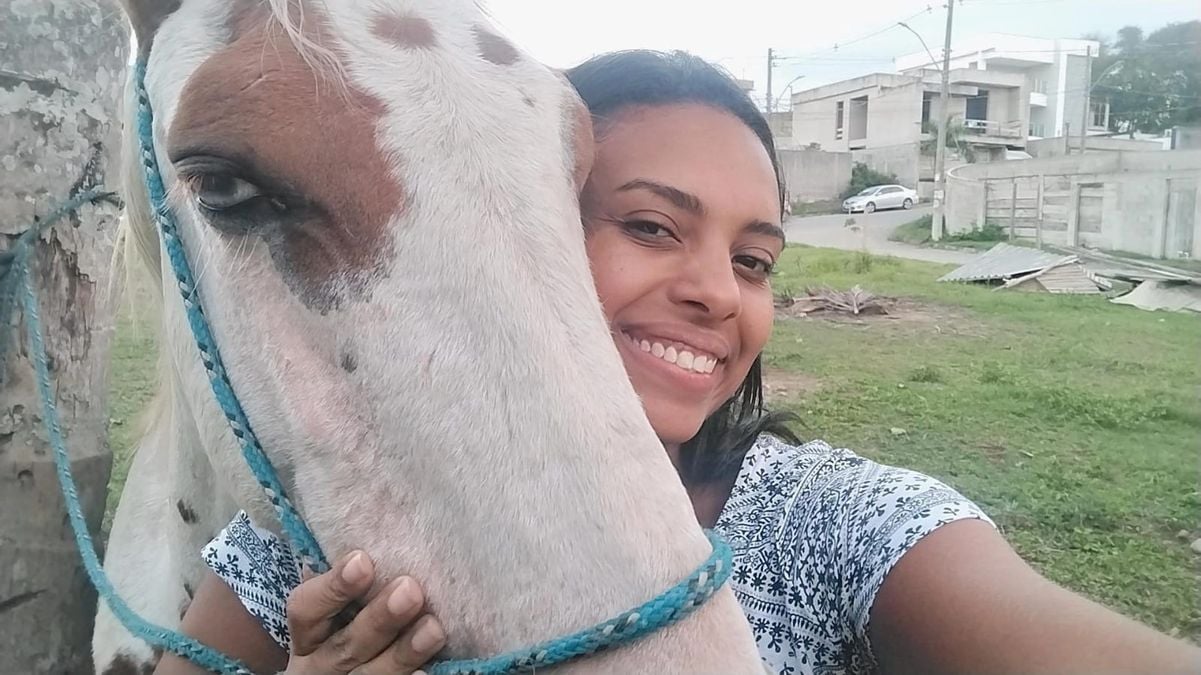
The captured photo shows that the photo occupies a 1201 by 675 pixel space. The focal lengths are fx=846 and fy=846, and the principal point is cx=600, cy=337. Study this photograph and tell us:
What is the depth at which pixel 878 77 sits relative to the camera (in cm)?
1948

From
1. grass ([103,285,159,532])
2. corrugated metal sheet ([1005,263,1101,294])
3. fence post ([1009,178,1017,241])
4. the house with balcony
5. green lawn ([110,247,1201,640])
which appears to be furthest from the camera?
the house with balcony

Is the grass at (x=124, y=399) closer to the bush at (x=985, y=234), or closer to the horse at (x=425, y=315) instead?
the horse at (x=425, y=315)

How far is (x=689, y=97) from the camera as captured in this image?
1.39 m

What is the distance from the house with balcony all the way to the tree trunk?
61.9 ft

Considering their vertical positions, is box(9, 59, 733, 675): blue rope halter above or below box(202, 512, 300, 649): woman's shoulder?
above

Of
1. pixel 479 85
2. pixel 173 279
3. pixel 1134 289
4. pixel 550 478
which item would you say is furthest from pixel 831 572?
pixel 1134 289

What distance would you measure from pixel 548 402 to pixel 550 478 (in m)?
0.07

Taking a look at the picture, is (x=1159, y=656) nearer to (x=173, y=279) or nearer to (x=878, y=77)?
(x=173, y=279)

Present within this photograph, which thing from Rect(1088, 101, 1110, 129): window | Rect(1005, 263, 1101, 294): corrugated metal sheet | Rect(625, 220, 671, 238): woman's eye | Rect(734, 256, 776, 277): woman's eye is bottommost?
Rect(1005, 263, 1101, 294): corrugated metal sheet

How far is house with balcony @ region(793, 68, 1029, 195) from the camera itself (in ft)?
63.7

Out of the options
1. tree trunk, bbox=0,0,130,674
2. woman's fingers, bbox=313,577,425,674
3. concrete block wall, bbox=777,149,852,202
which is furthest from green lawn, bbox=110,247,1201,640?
concrete block wall, bbox=777,149,852,202

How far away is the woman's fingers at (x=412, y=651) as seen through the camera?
802mm

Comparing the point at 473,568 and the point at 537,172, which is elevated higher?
the point at 537,172

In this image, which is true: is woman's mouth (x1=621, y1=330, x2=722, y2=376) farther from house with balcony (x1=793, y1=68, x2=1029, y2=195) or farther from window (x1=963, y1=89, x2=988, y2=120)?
window (x1=963, y1=89, x2=988, y2=120)
